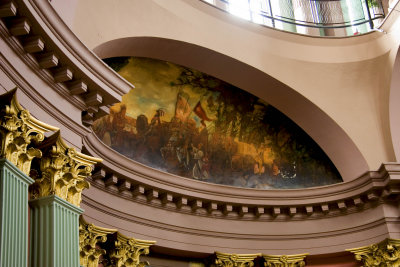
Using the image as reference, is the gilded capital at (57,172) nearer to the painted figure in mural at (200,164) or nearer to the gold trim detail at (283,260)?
the painted figure in mural at (200,164)

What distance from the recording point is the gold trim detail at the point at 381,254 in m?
12.2

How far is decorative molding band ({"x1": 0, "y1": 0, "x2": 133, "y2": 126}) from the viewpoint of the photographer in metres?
7.39

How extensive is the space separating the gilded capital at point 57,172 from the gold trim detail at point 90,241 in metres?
1.90

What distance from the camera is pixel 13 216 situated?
6445mm

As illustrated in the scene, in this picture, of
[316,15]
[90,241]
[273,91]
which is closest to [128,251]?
[90,241]

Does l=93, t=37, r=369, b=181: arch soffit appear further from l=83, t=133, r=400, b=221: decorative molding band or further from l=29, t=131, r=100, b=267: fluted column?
l=29, t=131, r=100, b=267: fluted column

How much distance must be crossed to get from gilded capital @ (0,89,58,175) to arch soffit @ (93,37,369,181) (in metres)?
4.86

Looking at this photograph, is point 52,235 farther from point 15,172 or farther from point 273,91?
point 273,91

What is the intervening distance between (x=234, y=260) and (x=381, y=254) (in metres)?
2.98

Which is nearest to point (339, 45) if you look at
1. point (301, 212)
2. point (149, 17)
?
point (301, 212)

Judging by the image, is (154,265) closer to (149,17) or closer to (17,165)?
(149,17)

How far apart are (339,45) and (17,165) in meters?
9.39

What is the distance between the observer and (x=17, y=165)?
6.82m

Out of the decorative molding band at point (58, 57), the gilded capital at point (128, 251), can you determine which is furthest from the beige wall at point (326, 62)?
the gilded capital at point (128, 251)
